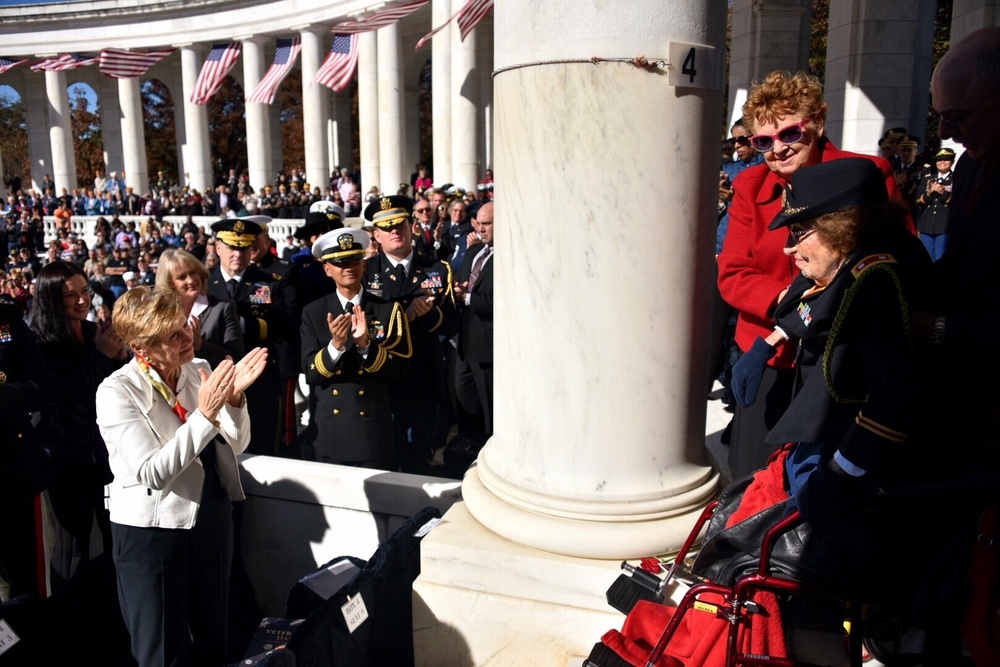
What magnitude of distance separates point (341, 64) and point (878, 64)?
22.9 meters

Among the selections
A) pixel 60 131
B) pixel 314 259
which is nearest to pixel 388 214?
pixel 314 259

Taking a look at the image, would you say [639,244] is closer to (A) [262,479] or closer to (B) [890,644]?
(B) [890,644]

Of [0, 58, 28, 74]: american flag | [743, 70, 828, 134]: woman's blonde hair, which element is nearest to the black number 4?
[743, 70, 828, 134]: woman's blonde hair

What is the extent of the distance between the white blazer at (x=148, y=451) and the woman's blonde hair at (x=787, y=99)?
126 inches

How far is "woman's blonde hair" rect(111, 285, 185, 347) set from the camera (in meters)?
4.14

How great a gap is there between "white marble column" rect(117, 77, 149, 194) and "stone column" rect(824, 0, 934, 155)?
39.7m

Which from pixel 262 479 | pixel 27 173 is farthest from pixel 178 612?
A: pixel 27 173

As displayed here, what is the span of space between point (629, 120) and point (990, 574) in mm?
2195

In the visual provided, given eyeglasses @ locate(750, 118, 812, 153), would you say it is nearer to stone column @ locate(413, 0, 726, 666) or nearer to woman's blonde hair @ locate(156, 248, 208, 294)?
stone column @ locate(413, 0, 726, 666)

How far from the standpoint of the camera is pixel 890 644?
367cm

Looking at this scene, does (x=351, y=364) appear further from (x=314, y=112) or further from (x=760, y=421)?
(x=314, y=112)

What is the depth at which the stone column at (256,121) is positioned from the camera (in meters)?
39.7

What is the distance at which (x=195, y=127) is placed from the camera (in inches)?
1668

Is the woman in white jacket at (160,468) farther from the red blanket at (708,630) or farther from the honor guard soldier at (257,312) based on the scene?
the honor guard soldier at (257,312)
